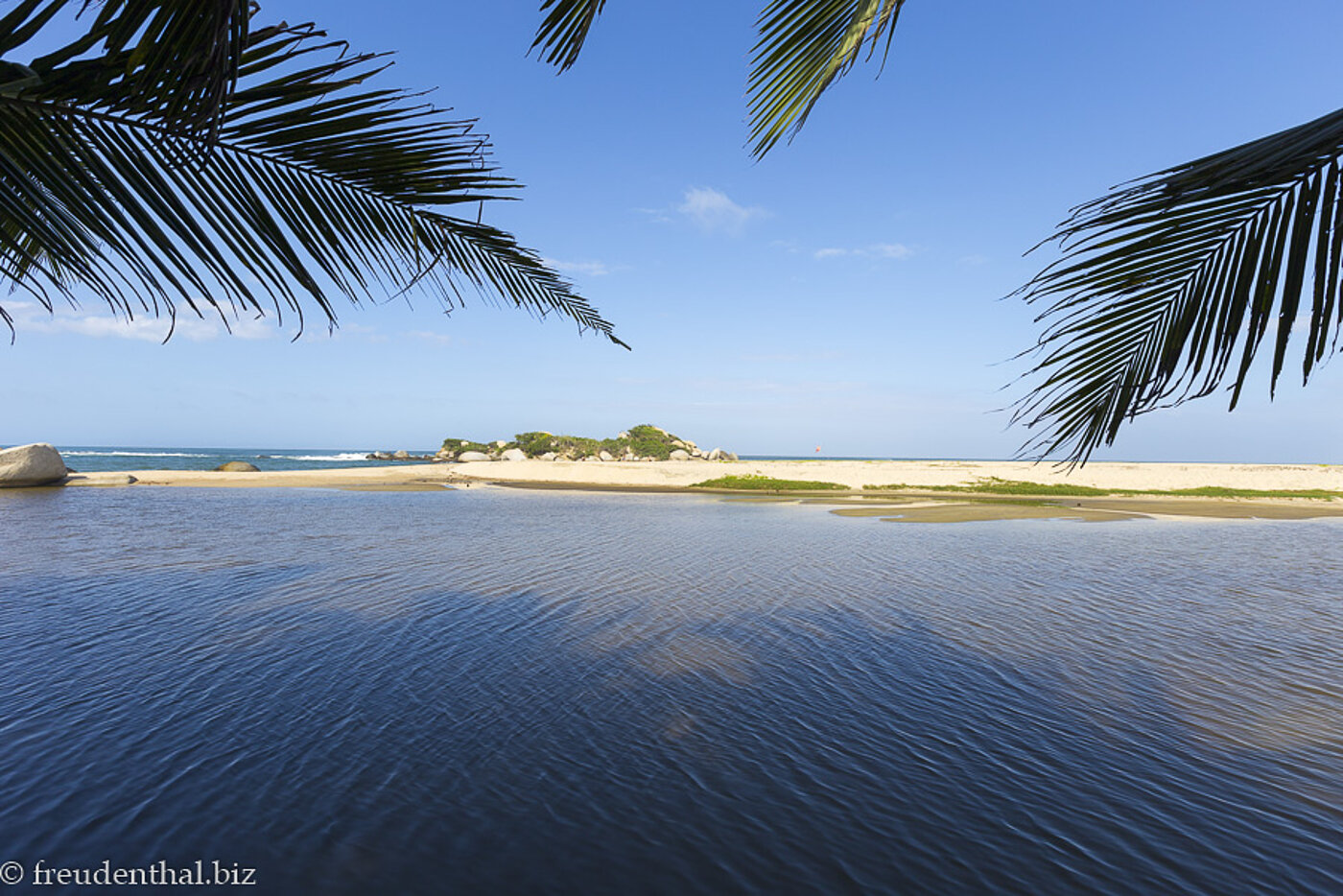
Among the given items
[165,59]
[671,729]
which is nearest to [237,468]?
[671,729]

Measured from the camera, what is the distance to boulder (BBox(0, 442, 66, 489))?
28.1 m

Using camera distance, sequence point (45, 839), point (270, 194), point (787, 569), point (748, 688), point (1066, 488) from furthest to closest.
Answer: point (1066, 488)
point (787, 569)
point (748, 688)
point (45, 839)
point (270, 194)

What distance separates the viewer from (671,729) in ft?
17.0

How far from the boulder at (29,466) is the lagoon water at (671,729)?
994 inches

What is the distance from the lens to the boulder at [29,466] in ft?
92.1

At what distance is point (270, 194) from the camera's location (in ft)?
6.31

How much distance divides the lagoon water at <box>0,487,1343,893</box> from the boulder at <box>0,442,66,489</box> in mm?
25255

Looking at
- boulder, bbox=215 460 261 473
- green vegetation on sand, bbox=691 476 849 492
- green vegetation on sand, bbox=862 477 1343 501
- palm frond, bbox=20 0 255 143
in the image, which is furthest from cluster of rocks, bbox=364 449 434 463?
palm frond, bbox=20 0 255 143

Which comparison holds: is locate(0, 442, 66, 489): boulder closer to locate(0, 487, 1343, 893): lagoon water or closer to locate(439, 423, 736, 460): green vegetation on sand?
locate(0, 487, 1343, 893): lagoon water

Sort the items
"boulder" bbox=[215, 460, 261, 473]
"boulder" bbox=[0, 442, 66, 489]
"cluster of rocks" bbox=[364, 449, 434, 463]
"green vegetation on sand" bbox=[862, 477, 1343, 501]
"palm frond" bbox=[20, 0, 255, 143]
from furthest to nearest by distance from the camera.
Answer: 1. "cluster of rocks" bbox=[364, 449, 434, 463]
2. "boulder" bbox=[215, 460, 261, 473]
3. "green vegetation on sand" bbox=[862, 477, 1343, 501]
4. "boulder" bbox=[0, 442, 66, 489]
5. "palm frond" bbox=[20, 0, 255, 143]

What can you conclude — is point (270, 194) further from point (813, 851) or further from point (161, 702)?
point (161, 702)

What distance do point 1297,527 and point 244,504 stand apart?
124ft

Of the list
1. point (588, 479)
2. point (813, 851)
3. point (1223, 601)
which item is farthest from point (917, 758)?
point (588, 479)

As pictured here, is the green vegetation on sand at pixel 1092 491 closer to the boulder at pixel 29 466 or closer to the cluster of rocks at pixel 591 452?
the cluster of rocks at pixel 591 452
